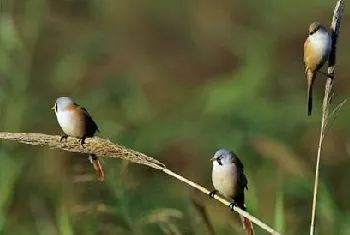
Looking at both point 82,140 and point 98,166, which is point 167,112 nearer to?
point 98,166

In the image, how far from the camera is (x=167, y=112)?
7.90 meters

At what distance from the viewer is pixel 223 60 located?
1005 centimetres

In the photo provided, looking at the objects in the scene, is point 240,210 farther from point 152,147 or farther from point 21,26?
point 152,147

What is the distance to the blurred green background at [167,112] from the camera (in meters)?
3.59

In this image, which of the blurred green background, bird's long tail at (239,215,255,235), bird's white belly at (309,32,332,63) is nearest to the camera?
bird's white belly at (309,32,332,63)

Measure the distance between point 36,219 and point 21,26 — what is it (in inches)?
58.3

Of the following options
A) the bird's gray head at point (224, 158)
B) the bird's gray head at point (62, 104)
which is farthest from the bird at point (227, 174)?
the bird's gray head at point (62, 104)

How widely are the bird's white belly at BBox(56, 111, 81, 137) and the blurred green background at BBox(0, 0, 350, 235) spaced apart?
1.63 feet

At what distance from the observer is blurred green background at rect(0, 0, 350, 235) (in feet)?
11.8

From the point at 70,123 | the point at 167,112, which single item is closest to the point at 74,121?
the point at 70,123

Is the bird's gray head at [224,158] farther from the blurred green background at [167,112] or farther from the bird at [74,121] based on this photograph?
the blurred green background at [167,112]

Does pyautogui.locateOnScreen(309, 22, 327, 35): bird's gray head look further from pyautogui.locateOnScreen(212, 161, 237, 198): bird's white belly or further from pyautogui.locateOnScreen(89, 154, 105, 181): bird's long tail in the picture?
pyautogui.locateOnScreen(89, 154, 105, 181): bird's long tail

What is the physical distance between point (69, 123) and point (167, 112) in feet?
20.3

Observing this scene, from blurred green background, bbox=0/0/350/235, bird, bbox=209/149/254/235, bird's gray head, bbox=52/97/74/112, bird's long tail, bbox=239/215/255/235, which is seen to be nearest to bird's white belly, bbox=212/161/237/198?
bird, bbox=209/149/254/235
